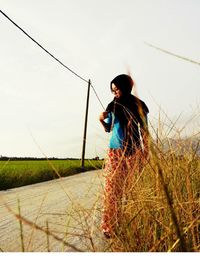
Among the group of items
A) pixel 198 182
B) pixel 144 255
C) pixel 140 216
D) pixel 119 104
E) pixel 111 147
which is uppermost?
pixel 119 104

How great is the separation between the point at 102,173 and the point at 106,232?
1.44 ft

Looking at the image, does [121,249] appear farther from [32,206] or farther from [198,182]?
[32,206]

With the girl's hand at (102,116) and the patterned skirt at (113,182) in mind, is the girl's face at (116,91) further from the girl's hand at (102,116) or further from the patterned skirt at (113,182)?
the patterned skirt at (113,182)

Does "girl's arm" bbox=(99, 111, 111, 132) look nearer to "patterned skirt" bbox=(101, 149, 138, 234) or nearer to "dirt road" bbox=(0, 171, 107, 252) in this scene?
"patterned skirt" bbox=(101, 149, 138, 234)

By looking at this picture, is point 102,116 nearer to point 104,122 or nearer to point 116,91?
point 104,122

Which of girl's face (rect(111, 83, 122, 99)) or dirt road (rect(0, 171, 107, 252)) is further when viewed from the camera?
girl's face (rect(111, 83, 122, 99))

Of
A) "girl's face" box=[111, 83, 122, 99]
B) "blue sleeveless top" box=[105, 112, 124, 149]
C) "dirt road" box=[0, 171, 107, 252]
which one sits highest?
"girl's face" box=[111, 83, 122, 99]

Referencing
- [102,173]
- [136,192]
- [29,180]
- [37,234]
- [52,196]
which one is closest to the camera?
[136,192]

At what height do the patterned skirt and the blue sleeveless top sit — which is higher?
the blue sleeveless top

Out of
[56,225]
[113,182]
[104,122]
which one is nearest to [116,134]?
[104,122]

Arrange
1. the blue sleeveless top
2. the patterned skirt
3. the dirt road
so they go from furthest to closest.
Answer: the blue sleeveless top, the patterned skirt, the dirt road

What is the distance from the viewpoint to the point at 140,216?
242 cm

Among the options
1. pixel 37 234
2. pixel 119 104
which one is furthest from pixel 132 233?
pixel 37 234

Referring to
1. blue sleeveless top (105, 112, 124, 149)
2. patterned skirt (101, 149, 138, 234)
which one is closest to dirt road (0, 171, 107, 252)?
patterned skirt (101, 149, 138, 234)
